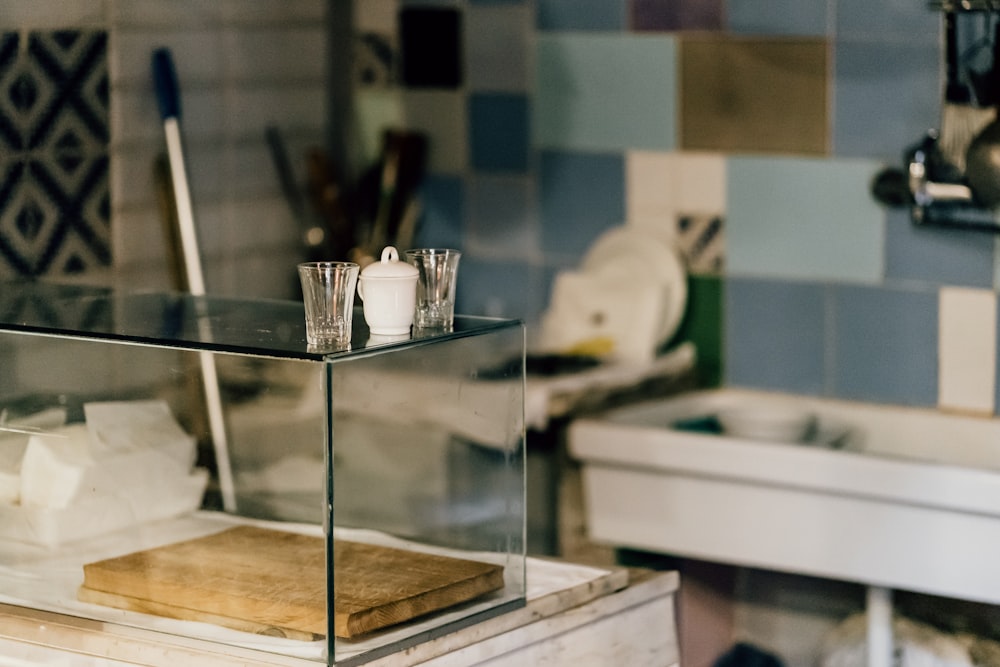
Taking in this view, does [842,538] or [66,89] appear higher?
[66,89]

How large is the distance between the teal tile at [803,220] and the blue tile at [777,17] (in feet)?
0.70

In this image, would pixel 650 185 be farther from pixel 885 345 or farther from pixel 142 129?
pixel 142 129

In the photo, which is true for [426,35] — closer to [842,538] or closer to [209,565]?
[842,538]

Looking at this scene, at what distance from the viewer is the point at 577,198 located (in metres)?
2.73

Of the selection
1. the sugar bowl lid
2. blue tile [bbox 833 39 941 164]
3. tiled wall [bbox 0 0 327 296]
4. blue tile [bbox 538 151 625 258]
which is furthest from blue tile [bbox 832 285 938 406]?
the sugar bowl lid

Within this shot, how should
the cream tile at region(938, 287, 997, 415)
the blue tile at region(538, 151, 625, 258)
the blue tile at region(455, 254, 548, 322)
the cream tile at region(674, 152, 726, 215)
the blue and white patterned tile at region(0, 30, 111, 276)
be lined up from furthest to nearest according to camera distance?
the blue tile at region(455, 254, 548, 322) → the blue tile at region(538, 151, 625, 258) → the cream tile at region(674, 152, 726, 215) → the cream tile at region(938, 287, 997, 415) → the blue and white patterned tile at region(0, 30, 111, 276)

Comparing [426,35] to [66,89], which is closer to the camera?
[66,89]

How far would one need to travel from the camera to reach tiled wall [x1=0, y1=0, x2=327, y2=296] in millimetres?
2191

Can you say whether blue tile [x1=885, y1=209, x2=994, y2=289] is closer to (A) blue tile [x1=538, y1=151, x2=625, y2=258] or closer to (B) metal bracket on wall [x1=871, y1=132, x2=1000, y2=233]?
(B) metal bracket on wall [x1=871, y1=132, x2=1000, y2=233]

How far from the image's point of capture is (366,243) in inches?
114

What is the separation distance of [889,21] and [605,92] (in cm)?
54

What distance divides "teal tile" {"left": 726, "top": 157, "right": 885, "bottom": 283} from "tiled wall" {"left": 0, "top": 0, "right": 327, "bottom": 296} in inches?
33.0

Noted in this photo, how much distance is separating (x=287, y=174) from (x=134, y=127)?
41 cm

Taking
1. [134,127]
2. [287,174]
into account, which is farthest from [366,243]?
[134,127]
